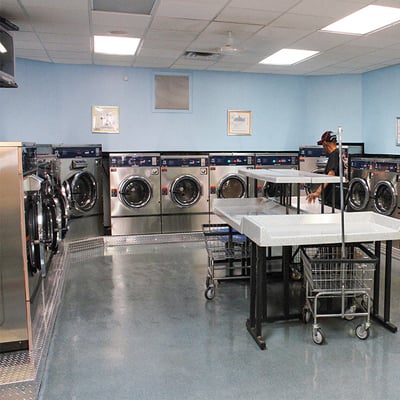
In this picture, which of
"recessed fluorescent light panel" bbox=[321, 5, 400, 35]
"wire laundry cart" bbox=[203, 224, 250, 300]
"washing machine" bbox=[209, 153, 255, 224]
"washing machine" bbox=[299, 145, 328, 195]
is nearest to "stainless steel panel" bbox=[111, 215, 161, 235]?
"washing machine" bbox=[209, 153, 255, 224]

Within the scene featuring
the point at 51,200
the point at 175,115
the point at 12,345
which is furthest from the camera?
the point at 175,115

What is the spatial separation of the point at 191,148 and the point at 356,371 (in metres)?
5.89

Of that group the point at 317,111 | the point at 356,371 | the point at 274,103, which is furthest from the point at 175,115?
the point at 356,371

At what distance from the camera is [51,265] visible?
5656mm

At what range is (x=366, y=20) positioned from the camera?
17.3ft

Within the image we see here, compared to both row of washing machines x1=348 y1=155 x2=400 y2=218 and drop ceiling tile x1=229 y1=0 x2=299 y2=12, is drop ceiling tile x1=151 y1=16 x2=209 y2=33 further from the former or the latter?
row of washing machines x1=348 y1=155 x2=400 y2=218

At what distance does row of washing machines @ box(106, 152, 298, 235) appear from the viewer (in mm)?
7598

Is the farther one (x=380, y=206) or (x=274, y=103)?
(x=274, y=103)

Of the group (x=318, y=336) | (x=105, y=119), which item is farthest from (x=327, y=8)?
(x=105, y=119)

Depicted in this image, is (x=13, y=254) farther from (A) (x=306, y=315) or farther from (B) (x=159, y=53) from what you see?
(B) (x=159, y=53)

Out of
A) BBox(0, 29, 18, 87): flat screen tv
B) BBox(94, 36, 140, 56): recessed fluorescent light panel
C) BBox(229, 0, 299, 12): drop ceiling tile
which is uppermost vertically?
BBox(94, 36, 140, 56): recessed fluorescent light panel

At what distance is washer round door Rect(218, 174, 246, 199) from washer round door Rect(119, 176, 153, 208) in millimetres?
1384

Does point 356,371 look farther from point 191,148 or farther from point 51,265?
point 191,148

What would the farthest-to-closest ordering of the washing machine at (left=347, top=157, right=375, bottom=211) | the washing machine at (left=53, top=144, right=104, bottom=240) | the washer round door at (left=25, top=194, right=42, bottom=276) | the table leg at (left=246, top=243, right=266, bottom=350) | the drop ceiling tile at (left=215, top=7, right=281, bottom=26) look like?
the washing machine at (left=347, top=157, right=375, bottom=211), the washing machine at (left=53, top=144, right=104, bottom=240), the drop ceiling tile at (left=215, top=7, right=281, bottom=26), the table leg at (left=246, top=243, right=266, bottom=350), the washer round door at (left=25, top=194, right=42, bottom=276)
